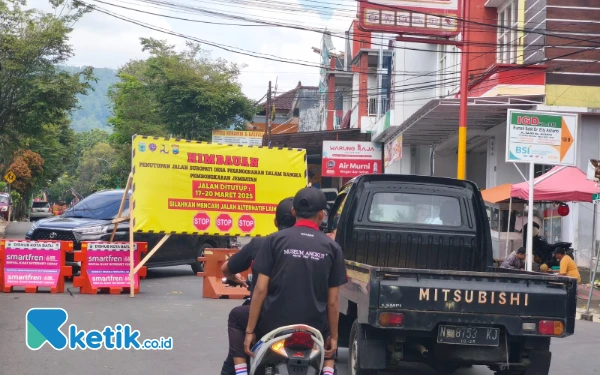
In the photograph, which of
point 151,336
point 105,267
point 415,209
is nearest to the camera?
point 415,209

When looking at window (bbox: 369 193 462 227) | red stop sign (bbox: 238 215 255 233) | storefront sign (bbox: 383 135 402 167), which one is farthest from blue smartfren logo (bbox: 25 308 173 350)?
storefront sign (bbox: 383 135 402 167)

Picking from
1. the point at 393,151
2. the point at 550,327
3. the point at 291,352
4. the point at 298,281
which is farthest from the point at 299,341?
the point at 393,151

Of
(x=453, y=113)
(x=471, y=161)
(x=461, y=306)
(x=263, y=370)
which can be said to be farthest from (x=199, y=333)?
(x=471, y=161)

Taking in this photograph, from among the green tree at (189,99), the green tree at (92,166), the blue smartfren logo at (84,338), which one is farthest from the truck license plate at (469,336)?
the green tree at (92,166)

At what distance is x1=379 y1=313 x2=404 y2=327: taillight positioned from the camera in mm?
6941

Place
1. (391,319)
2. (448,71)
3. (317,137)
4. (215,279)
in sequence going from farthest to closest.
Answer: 1. (317,137)
2. (448,71)
3. (215,279)
4. (391,319)

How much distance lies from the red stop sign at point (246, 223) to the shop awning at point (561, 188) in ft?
19.8

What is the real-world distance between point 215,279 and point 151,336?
4.68 m

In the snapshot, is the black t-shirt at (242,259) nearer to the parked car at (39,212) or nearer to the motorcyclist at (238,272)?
the motorcyclist at (238,272)

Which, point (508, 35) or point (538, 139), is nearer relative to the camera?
point (538, 139)

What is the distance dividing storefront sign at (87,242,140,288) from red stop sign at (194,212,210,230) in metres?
1.17

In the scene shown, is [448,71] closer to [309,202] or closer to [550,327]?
[550,327]

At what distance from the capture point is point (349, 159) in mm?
37250

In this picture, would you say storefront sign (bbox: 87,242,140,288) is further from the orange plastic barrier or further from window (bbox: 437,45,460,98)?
window (bbox: 437,45,460,98)
